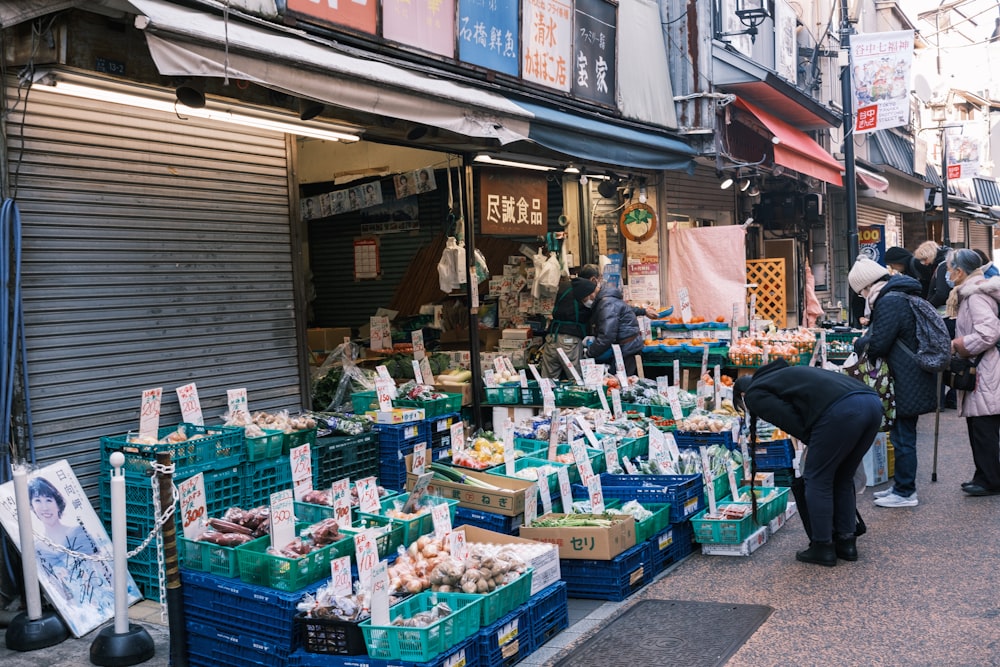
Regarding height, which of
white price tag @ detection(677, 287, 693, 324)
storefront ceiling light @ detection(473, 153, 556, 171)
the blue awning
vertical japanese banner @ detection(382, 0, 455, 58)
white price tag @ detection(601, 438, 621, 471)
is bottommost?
white price tag @ detection(601, 438, 621, 471)

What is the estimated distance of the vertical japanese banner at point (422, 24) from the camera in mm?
8320

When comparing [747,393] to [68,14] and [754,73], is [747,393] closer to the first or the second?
[68,14]

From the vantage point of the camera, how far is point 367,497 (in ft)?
20.1

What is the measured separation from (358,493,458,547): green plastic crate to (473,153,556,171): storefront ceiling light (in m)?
5.23

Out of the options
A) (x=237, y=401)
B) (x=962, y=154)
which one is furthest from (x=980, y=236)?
(x=237, y=401)

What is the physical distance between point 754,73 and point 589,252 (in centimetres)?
377

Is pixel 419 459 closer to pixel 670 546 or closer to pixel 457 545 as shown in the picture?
pixel 457 545

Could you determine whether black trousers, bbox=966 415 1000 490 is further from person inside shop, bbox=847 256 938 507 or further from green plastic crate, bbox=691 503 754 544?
green plastic crate, bbox=691 503 754 544

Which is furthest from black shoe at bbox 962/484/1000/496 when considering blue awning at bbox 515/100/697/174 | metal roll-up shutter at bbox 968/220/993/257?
metal roll-up shutter at bbox 968/220/993/257

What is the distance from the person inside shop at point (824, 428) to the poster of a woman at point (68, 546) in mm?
4721

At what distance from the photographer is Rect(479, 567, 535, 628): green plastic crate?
510 centimetres

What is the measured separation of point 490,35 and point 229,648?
689 cm

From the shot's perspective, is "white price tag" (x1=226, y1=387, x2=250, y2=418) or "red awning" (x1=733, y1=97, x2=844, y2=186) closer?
"white price tag" (x1=226, y1=387, x2=250, y2=418)

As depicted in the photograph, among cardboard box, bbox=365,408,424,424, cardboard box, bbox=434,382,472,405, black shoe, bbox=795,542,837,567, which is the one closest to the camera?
black shoe, bbox=795,542,837,567
